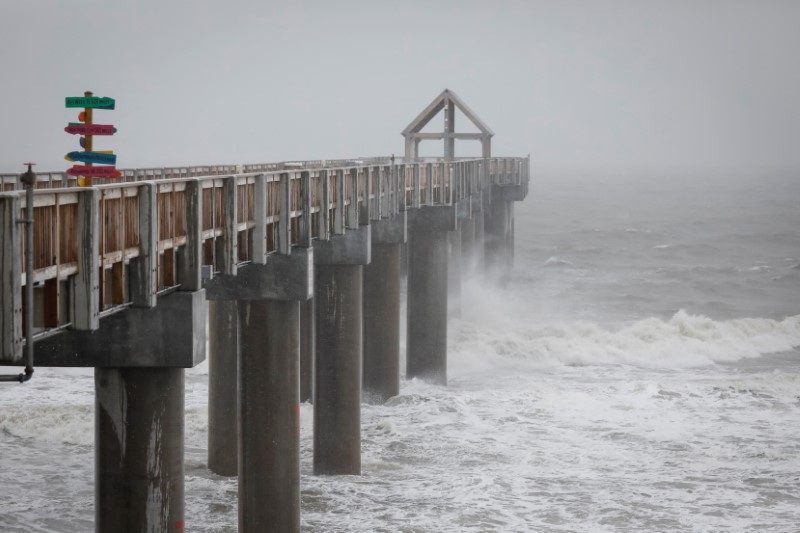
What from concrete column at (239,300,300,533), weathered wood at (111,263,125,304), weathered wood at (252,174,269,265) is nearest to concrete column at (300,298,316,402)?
concrete column at (239,300,300,533)

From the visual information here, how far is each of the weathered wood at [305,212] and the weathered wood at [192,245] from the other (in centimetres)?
487

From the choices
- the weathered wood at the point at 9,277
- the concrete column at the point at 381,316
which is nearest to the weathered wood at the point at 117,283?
the weathered wood at the point at 9,277

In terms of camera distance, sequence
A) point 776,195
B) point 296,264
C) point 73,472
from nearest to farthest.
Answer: point 296,264
point 73,472
point 776,195

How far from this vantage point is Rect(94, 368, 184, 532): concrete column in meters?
12.4

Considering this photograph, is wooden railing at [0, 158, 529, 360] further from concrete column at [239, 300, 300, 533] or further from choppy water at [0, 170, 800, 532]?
choppy water at [0, 170, 800, 532]

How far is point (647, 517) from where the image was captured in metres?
21.0

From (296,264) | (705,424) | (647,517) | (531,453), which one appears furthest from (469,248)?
(296,264)

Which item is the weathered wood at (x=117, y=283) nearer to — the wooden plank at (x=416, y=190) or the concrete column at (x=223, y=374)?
the concrete column at (x=223, y=374)

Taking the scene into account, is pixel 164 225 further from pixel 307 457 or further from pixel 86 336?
pixel 307 457

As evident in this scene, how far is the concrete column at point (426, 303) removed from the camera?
3241cm

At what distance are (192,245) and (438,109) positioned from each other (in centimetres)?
4513

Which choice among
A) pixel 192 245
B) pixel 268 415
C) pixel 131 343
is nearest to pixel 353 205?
pixel 268 415

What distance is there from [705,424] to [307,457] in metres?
10.2

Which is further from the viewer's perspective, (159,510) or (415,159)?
(415,159)
